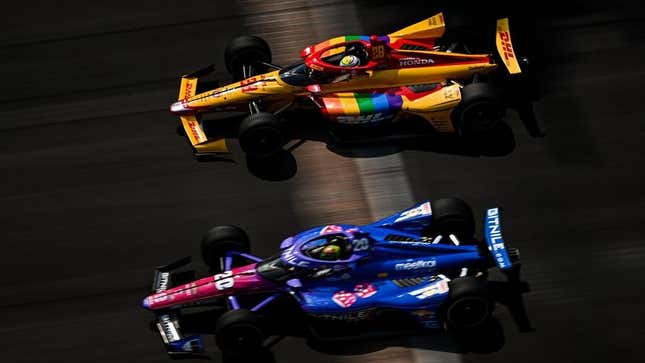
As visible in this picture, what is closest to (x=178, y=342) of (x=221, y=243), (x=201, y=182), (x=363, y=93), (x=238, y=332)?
(x=238, y=332)

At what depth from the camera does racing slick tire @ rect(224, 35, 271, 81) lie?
44.8 ft

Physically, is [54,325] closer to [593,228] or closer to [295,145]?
[295,145]

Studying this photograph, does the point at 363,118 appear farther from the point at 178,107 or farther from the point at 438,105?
the point at 178,107

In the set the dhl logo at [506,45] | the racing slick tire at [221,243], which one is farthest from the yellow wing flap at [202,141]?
the dhl logo at [506,45]

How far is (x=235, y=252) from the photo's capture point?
11.1 meters

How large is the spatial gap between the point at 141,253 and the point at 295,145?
2.99m

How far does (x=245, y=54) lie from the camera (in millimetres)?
13703

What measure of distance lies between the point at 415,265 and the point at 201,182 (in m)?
3.97

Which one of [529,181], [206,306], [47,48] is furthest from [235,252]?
[47,48]

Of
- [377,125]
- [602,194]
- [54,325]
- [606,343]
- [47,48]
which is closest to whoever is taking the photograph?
[606,343]

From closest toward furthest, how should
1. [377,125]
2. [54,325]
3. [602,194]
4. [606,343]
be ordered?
[606,343]
[54,325]
[602,194]
[377,125]

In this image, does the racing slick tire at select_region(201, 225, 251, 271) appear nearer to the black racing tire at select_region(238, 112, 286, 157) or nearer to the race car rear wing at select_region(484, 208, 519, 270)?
the black racing tire at select_region(238, 112, 286, 157)

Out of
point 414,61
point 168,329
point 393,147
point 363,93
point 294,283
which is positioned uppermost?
point 414,61

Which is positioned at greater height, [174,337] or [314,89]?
[314,89]
